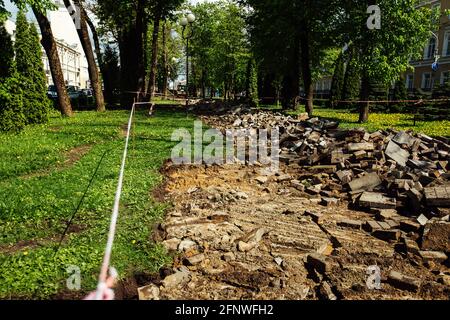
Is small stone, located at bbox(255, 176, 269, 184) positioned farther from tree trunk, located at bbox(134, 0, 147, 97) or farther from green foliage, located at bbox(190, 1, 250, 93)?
green foliage, located at bbox(190, 1, 250, 93)

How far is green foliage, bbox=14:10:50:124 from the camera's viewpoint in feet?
50.5

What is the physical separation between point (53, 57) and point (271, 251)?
18.0 metres

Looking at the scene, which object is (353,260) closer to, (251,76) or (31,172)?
(31,172)

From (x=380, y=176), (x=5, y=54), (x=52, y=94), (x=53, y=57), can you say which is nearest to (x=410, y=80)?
(x=52, y=94)

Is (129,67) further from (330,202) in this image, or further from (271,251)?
(271,251)

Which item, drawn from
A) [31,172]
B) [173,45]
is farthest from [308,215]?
[173,45]

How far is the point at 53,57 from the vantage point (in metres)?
18.6

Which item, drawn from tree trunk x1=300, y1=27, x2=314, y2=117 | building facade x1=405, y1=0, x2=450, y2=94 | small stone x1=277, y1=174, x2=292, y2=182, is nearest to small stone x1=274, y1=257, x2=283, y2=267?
small stone x1=277, y1=174, x2=292, y2=182

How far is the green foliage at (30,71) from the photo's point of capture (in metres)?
15.4

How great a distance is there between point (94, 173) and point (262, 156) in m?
5.20

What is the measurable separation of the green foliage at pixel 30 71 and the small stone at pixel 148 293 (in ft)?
45.6

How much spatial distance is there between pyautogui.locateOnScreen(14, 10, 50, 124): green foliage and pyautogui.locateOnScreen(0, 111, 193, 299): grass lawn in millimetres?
4732

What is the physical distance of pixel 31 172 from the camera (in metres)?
8.33
